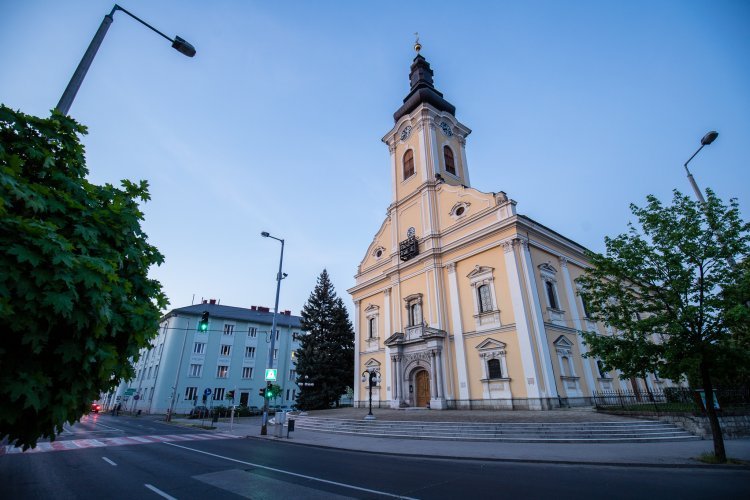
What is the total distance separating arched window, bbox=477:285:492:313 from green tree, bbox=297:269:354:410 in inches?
658

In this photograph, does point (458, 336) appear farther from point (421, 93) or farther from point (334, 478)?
point (421, 93)

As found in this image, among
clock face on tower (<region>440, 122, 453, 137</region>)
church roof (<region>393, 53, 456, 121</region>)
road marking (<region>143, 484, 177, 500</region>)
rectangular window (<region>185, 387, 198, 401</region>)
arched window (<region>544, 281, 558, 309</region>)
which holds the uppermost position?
church roof (<region>393, 53, 456, 121</region>)

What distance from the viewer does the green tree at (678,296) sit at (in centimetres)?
973

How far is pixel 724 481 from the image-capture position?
23.5 feet

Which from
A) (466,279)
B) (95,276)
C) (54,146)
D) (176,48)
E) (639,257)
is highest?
(466,279)

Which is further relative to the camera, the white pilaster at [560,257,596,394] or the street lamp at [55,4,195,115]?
the white pilaster at [560,257,596,394]

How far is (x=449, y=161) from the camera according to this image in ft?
106

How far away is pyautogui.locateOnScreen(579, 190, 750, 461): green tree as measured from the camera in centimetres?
973

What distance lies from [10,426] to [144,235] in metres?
2.72

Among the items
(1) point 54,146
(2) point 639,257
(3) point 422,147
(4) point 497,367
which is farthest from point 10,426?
(3) point 422,147

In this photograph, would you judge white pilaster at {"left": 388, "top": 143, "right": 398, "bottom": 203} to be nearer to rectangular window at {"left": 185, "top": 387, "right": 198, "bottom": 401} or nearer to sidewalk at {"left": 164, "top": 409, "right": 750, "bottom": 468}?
sidewalk at {"left": 164, "top": 409, "right": 750, "bottom": 468}

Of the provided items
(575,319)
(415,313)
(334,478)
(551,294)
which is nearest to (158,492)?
(334,478)

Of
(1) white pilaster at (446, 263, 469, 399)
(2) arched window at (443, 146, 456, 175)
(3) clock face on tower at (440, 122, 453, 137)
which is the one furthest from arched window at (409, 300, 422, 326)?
(3) clock face on tower at (440, 122, 453, 137)

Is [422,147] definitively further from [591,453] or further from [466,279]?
[591,453]
